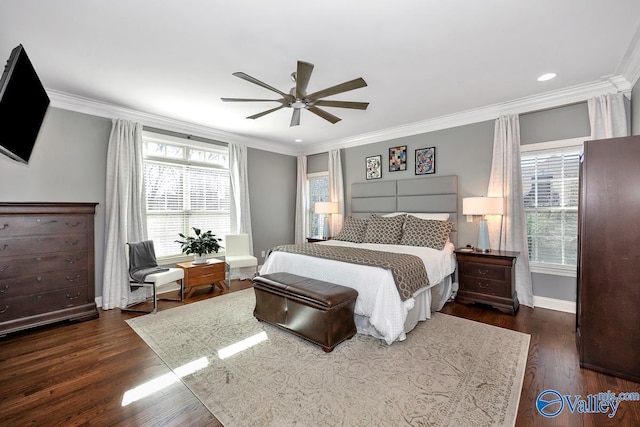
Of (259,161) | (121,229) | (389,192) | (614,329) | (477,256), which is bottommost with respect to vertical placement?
(614,329)

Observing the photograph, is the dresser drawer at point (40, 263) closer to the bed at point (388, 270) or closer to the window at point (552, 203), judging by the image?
the bed at point (388, 270)

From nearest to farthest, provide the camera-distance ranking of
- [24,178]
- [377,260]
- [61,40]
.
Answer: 1. [61,40]
2. [377,260]
3. [24,178]

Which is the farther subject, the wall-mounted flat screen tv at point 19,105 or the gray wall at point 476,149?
the gray wall at point 476,149

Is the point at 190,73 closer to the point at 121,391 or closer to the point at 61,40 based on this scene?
the point at 61,40

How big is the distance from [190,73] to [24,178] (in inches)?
Answer: 97.4

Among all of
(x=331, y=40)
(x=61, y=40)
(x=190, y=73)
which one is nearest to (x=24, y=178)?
(x=61, y=40)

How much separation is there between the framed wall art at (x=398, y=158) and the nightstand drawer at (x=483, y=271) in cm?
200

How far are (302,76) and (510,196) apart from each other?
328 centimetres

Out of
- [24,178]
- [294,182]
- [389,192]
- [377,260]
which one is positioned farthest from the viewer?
[294,182]

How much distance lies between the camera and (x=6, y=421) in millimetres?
1755

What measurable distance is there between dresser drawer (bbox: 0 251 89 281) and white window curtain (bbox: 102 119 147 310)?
0.43m

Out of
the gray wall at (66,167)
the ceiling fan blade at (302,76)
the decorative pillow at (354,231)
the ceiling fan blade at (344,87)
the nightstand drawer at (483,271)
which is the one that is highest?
the ceiling fan blade at (302,76)

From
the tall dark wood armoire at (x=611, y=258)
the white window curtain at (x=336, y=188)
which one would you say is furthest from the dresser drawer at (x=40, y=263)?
the tall dark wood armoire at (x=611, y=258)

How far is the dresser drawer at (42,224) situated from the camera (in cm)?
296
